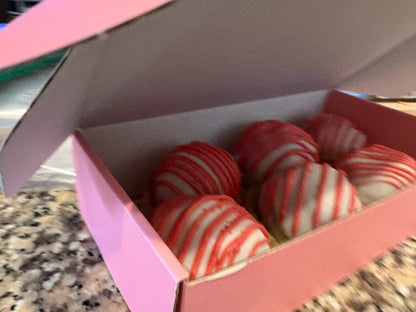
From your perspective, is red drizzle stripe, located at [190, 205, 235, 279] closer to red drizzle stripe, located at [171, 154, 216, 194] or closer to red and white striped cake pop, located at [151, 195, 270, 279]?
red and white striped cake pop, located at [151, 195, 270, 279]

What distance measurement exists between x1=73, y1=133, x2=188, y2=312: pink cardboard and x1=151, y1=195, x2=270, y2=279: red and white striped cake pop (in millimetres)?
39

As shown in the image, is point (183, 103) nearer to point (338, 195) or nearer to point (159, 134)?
point (159, 134)

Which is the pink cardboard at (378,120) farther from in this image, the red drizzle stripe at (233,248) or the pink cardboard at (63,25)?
the pink cardboard at (63,25)

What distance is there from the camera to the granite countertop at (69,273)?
42cm

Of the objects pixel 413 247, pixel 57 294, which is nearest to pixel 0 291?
pixel 57 294

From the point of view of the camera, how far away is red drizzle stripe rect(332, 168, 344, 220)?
46 cm

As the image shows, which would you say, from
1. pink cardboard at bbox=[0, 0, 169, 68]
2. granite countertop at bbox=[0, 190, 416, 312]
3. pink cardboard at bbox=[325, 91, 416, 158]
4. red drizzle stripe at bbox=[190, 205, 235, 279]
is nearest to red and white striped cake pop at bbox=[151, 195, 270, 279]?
red drizzle stripe at bbox=[190, 205, 235, 279]

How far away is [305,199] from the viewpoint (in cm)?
47

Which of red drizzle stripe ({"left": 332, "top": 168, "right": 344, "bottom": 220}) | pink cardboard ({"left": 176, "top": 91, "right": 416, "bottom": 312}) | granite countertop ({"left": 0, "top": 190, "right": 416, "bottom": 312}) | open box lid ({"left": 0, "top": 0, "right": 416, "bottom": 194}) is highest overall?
open box lid ({"left": 0, "top": 0, "right": 416, "bottom": 194})

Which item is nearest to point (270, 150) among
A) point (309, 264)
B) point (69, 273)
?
point (309, 264)

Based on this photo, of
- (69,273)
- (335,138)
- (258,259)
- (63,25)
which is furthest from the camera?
(335,138)

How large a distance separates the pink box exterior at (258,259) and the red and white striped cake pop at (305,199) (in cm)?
4

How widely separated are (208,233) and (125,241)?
0.08m

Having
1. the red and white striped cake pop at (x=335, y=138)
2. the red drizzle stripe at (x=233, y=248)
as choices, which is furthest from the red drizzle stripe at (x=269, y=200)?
the red and white striped cake pop at (x=335, y=138)
